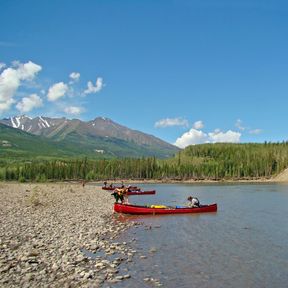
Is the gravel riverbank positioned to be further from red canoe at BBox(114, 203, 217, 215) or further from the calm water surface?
red canoe at BBox(114, 203, 217, 215)

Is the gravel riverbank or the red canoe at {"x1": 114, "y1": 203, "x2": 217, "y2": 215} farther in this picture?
the red canoe at {"x1": 114, "y1": 203, "x2": 217, "y2": 215}

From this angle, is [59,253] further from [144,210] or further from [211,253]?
[144,210]

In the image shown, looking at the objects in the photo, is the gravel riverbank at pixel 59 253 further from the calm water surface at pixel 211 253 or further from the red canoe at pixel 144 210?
the red canoe at pixel 144 210

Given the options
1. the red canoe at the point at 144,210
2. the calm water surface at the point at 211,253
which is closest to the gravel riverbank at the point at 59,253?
the calm water surface at the point at 211,253

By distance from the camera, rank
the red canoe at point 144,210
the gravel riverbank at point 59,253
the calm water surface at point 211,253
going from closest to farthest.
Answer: the gravel riverbank at point 59,253 → the calm water surface at point 211,253 → the red canoe at point 144,210

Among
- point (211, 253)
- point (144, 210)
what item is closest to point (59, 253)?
point (211, 253)

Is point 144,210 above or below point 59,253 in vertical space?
above

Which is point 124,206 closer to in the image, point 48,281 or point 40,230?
point 40,230

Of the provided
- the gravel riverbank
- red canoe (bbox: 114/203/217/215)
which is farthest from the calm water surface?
red canoe (bbox: 114/203/217/215)

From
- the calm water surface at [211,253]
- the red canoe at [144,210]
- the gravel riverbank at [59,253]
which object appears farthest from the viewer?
the red canoe at [144,210]

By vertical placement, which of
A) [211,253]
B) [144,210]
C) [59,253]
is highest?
[144,210]

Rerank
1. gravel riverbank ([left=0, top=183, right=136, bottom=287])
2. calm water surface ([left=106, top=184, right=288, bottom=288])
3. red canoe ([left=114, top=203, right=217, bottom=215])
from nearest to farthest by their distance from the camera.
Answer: gravel riverbank ([left=0, top=183, right=136, bottom=287]), calm water surface ([left=106, top=184, right=288, bottom=288]), red canoe ([left=114, top=203, right=217, bottom=215])

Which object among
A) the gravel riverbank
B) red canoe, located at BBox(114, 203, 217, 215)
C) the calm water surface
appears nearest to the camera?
the gravel riverbank

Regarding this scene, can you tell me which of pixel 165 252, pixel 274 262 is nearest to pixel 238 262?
pixel 274 262
